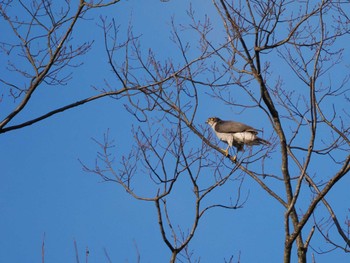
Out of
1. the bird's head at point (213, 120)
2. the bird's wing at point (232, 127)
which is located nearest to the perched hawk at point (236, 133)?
the bird's wing at point (232, 127)

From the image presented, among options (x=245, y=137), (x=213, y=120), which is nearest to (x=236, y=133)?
(x=245, y=137)

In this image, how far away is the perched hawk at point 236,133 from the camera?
9629mm

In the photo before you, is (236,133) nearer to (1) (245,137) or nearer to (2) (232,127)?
(2) (232,127)

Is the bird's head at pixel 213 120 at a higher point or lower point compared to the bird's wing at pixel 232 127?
higher

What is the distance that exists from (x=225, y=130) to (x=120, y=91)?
3900mm

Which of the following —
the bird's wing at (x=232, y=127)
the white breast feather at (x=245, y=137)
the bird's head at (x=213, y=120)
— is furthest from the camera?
the bird's head at (x=213, y=120)

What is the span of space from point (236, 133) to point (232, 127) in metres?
0.19

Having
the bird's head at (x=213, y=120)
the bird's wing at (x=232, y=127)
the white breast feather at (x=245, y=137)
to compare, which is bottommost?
the white breast feather at (x=245, y=137)

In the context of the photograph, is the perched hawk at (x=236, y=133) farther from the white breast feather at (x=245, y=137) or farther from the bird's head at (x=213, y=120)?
the bird's head at (x=213, y=120)

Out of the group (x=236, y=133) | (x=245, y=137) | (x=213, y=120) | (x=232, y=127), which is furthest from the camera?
(x=213, y=120)

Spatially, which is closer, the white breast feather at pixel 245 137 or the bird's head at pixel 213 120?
the white breast feather at pixel 245 137

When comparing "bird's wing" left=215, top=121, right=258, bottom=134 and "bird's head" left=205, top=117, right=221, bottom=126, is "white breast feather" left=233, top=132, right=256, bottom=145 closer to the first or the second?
"bird's wing" left=215, top=121, right=258, bottom=134

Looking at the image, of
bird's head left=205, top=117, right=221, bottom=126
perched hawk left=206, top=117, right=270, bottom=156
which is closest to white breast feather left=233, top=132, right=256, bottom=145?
perched hawk left=206, top=117, right=270, bottom=156

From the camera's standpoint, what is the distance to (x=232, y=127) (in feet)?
33.6
